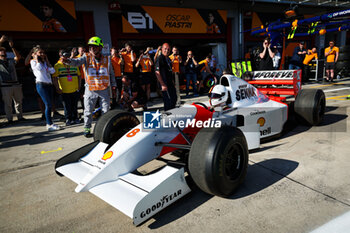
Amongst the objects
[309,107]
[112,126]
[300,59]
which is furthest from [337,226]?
[300,59]

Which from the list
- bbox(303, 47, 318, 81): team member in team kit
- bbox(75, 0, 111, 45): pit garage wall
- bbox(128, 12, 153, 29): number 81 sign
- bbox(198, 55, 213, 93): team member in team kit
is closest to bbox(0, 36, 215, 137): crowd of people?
bbox(198, 55, 213, 93): team member in team kit

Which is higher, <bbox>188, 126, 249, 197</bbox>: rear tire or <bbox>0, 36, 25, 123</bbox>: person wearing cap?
<bbox>0, 36, 25, 123</bbox>: person wearing cap

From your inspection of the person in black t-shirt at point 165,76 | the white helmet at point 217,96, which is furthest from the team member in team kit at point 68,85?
the white helmet at point 217,96

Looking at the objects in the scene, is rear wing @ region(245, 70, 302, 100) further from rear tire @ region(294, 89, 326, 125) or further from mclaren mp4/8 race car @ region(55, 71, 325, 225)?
mclaren mp4/8 race car @ region(55, 71, 325, 225)

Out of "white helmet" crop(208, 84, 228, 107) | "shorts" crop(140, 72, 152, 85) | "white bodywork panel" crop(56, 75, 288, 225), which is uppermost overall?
"shorts" crop(140, 72, 152, 85)

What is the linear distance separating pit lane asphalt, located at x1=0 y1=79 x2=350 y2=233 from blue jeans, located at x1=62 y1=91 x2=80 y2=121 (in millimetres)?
2378

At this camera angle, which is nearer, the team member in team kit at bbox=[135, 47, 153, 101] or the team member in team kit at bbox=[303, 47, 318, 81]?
the team member in team kit at bbox=[135, 47, 153, 101]

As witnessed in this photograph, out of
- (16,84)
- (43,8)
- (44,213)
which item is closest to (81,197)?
(44,213)

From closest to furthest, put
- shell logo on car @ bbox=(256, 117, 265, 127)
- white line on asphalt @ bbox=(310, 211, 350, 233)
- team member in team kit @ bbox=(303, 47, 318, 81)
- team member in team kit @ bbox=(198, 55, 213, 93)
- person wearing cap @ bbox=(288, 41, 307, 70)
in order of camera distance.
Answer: white line on asphalt @ bbox=(310, 211, 350, 233), shell logo on car @ bbox=(256, 117, 265, 127), team member in team kit @ bbox=(198, 55, 213, 93), person wearing cap @ bbox=(288, 41, 307, 70), team member in team kit @ bbox=(303, 47, 318, 81)

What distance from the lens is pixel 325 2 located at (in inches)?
652

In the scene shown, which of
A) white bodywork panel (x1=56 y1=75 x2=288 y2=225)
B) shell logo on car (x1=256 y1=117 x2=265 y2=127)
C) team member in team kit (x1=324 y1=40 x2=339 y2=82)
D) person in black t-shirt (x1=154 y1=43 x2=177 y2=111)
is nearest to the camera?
white bodywork panel (x1=56 y1=75 x2=288 y2=225)

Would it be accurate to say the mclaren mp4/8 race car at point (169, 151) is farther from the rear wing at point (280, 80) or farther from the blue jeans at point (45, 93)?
the blue jeans at point (45, 93)

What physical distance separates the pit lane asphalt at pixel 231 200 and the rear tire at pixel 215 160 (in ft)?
0.70

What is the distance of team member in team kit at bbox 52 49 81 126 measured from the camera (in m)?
6.01
